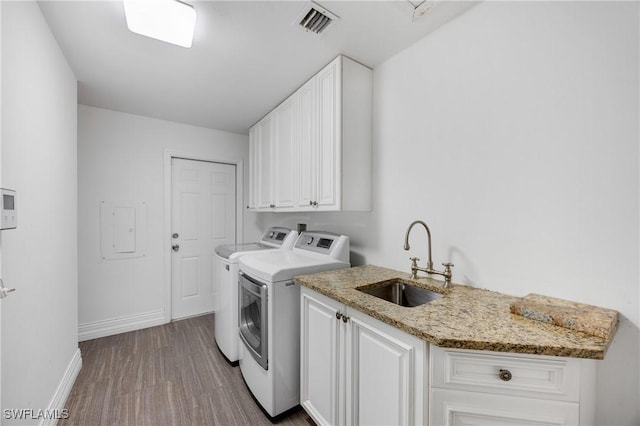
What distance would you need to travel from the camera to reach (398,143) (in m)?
1.89

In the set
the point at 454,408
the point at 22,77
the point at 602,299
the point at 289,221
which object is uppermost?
the point at 22,77

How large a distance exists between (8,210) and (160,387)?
160 centimetres

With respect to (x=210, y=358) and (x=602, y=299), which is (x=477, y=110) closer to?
(x=602, y=299)

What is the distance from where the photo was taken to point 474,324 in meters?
→ 1.01

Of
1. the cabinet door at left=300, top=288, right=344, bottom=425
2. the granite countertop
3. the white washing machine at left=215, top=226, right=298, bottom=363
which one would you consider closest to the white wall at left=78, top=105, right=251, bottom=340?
the white washing machine at left=215, top=226, right=298, bottom=363

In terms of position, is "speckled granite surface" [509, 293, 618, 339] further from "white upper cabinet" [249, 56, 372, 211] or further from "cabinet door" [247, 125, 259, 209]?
"cabinet door" [247, 125, 259, 209]

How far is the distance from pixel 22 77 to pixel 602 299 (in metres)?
2.79

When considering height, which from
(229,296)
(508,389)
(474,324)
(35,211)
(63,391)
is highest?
(35,211)

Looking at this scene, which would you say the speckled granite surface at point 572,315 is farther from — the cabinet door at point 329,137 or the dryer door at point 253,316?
the dryer door at point 253,316

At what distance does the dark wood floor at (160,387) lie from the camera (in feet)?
5.61

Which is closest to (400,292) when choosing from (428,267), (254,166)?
(428,267)

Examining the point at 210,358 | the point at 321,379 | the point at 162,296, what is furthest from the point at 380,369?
the point at 162,296

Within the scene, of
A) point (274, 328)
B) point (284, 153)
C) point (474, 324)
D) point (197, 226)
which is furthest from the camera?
point (197, 226)

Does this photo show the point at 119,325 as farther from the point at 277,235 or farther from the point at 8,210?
the point at 8,210
